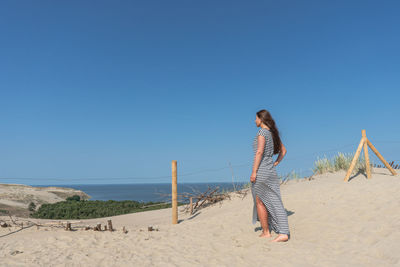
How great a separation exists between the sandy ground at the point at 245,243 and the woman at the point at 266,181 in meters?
0.37

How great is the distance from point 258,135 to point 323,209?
9.97 feet

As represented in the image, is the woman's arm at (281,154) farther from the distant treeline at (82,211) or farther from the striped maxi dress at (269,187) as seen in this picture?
the distant treeline at (82,211)

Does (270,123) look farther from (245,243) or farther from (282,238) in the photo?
(245,243)

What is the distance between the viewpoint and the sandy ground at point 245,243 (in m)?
3.87

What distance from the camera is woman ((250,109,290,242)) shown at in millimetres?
4691

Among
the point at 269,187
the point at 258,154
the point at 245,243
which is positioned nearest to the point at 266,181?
the point at 269,187

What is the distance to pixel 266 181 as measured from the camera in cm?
470

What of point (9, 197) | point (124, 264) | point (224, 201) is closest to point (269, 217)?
point (124, 264)

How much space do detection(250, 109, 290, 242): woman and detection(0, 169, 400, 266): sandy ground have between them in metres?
0.37

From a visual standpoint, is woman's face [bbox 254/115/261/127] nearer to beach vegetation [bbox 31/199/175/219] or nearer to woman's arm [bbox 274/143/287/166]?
woman's arm [bbox 274/143/287/166]

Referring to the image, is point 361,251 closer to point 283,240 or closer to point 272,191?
point 283,240

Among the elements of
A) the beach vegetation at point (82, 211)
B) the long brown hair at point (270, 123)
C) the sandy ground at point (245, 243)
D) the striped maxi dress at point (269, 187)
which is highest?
the long brown hair at point (270, 123)

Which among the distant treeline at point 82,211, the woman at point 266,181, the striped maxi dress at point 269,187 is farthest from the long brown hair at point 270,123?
the distant treeline at point 82,211

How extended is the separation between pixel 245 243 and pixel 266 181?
3.88ft
